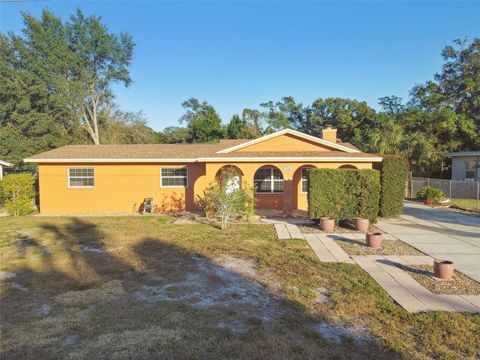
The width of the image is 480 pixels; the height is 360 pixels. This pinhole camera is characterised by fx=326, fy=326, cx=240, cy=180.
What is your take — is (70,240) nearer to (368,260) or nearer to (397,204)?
(368,260)

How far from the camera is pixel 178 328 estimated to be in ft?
14.7

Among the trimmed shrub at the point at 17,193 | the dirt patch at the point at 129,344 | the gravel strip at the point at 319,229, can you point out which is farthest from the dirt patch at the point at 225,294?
the trimmed shrub at the point at 17,193

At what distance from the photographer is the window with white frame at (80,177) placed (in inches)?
651

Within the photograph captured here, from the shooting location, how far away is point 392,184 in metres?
13.8

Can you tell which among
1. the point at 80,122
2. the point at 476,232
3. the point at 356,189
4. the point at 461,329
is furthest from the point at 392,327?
the point at 80,122

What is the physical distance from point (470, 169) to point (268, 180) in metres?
18.1

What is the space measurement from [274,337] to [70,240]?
27.1 feet

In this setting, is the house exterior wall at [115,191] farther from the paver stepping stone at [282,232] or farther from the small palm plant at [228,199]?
the paver stepping stone at [282,232]

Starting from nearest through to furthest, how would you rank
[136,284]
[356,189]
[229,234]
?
[136,284] < [229,234] < [356,189]

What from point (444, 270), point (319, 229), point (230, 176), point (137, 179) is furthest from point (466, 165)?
point (137, 179)

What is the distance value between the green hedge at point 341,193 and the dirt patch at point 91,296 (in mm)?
8019

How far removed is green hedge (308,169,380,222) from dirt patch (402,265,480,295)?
15.9ft

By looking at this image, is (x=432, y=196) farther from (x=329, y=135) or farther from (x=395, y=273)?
(x=395, y=273)

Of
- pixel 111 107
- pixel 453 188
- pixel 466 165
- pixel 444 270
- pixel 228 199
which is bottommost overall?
pixel 444 270
